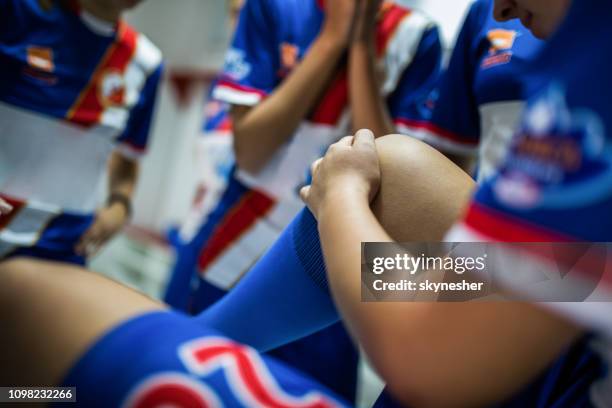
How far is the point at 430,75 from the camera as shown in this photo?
3.48 ft

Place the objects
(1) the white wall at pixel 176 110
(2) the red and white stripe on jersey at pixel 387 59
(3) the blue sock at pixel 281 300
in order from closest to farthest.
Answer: (3) the blue sock at pixel 281 300
(2) the red and white stripe on jersey at pixel 387 59
(1) the white wall at pixel 176 110

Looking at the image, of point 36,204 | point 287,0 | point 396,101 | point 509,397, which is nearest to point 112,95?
point 36,204

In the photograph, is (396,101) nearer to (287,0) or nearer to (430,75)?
(430,75)

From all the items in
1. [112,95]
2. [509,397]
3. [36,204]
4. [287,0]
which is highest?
[287,0]

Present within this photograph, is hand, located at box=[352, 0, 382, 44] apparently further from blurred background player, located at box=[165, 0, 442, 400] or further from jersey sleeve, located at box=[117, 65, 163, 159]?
jersey sleeve, located at box=[117, 65, 163, 159]

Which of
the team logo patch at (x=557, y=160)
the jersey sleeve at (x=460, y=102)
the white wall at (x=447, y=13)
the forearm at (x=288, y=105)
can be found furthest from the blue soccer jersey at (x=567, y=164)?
the white wall at (x=447, y=13)

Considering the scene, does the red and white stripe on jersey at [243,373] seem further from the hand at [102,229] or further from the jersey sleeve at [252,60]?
the hand at [102,229]

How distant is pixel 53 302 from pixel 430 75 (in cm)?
84

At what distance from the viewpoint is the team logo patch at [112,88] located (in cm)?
120

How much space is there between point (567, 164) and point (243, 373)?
0.79 ft

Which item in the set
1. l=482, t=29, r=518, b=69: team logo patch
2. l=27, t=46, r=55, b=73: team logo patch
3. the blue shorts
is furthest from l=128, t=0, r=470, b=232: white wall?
the blue shorts

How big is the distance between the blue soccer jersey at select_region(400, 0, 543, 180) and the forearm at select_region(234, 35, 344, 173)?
175 mm

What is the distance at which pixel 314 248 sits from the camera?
22.2 inches

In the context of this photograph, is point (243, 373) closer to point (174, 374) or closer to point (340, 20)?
point (174, 374)
